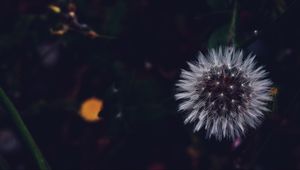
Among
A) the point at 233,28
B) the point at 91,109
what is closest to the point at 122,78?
the point at 91,109

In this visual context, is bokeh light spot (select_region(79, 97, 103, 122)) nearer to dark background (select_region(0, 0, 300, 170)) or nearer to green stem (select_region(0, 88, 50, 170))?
dark background (select_region(0, 0, 300, 170))

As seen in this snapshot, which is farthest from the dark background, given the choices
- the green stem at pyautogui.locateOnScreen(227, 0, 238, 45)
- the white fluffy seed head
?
the white fluffy seed head

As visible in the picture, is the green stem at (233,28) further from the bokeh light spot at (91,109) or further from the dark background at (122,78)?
the bokeh light spot at (91,109)

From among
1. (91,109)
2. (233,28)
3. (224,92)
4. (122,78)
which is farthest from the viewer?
(91,109)

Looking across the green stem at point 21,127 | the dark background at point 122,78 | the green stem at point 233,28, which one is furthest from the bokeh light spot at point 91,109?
the green stem at point 233,28

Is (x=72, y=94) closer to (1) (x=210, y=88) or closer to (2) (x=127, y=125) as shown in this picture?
(2) (x=127, y=125)

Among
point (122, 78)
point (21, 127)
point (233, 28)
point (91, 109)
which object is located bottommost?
point (21, 127)

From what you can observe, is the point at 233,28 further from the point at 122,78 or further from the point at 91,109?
the point at 91,109
